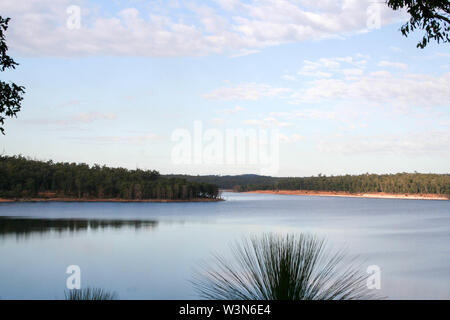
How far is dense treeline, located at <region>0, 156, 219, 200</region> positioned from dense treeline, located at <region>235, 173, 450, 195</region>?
63.9m

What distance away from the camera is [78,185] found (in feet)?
327

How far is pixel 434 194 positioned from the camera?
131 metres

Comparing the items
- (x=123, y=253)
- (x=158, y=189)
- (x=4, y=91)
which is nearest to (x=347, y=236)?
(x=123, y=253)

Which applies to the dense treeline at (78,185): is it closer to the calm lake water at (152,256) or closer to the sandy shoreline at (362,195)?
the calm lake water at (152,256)

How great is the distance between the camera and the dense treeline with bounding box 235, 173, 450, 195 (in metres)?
134

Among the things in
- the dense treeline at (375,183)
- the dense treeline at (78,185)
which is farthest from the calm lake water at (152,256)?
the dense treeline at (375,183)

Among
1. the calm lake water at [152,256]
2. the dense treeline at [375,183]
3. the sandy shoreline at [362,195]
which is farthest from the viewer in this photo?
the dense treeline at [375,183]

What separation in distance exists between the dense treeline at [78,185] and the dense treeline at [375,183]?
63901 millimetres

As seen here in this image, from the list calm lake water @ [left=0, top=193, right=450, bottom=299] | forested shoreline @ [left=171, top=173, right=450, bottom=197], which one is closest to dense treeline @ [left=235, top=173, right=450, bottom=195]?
forested shoreline @ [left=171, top=173, right=450, bottom=197]

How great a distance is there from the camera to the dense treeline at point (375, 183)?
439 feet
